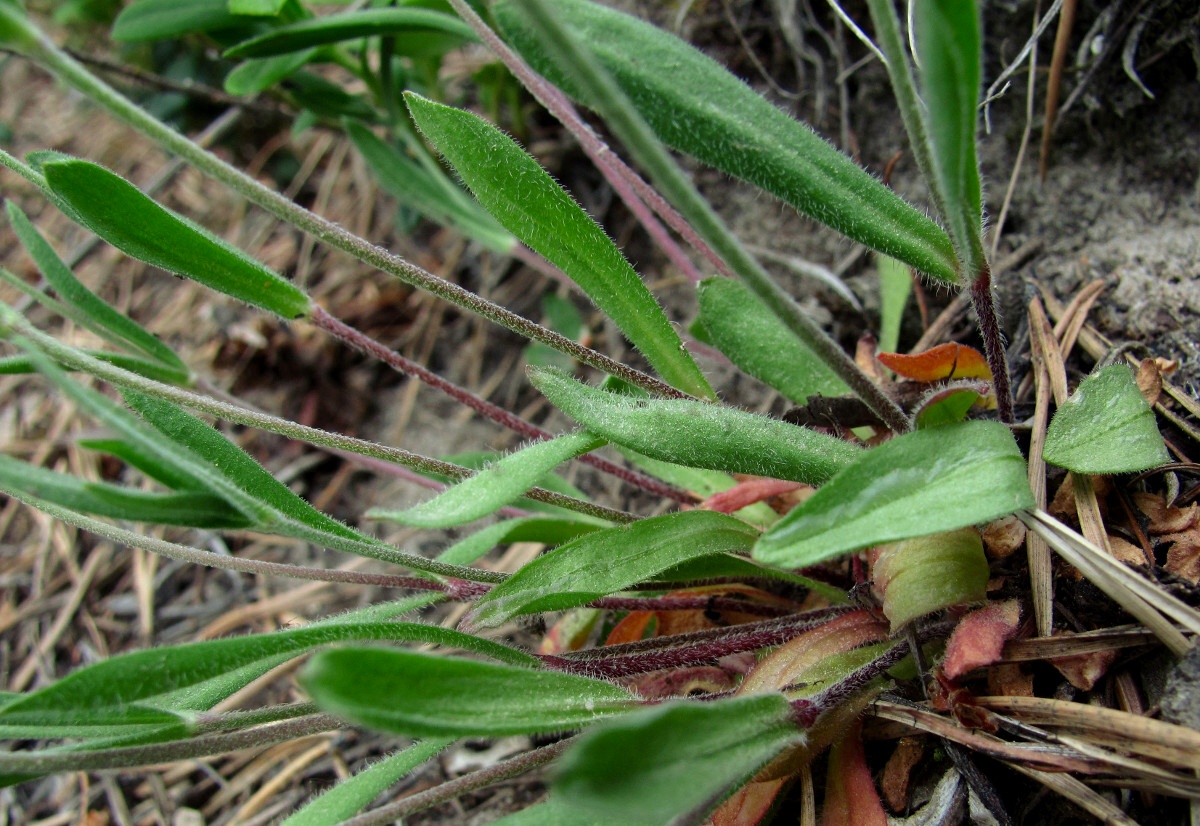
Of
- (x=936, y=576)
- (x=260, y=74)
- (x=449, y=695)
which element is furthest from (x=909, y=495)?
(x=260, y=74)

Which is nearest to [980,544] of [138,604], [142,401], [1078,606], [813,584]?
[1078,606]

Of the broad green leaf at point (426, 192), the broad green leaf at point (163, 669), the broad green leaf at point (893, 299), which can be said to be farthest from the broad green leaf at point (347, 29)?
the broad green leaf at point (163, 669)

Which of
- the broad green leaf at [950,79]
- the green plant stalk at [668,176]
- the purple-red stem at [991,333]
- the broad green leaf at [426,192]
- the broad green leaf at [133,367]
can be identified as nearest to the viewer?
the green plant stalk at [668,176]

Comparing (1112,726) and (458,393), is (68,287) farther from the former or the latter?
(1112,726)

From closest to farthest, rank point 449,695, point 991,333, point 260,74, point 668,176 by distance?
point 668,176 → point 449,695 → point 991,333 → point 260,74

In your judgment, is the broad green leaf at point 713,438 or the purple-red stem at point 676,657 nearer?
the broad green leaf at point 713,438

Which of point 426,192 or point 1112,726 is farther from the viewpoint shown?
point 426,192

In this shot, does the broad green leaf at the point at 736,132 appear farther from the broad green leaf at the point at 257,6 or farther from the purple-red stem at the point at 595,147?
the broad green leaf at the point at 257,6
